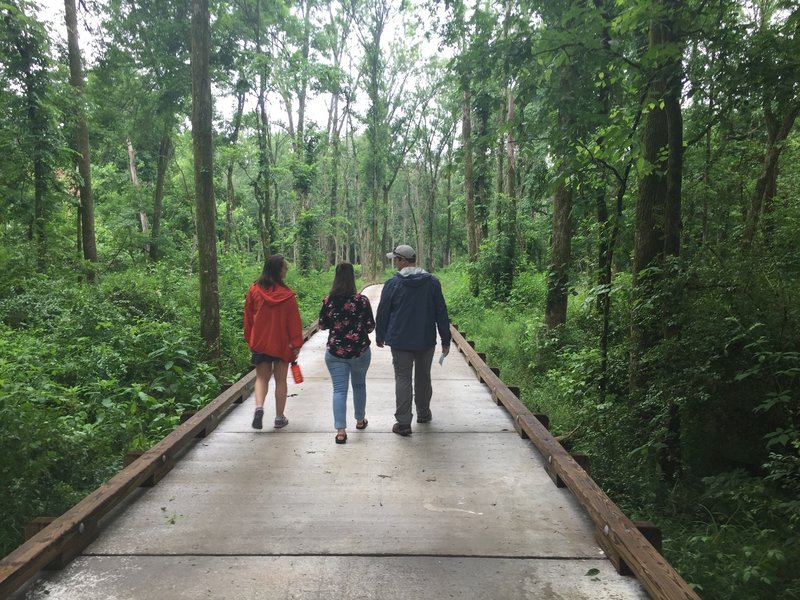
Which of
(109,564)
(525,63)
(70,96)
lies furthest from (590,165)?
(70,96)

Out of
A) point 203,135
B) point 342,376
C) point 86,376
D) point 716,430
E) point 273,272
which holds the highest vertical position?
point 203,135

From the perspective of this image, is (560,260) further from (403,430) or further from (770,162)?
(403,430)

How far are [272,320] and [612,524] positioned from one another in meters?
3.93

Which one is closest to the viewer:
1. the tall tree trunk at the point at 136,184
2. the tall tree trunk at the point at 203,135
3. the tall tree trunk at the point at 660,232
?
the tall tree trunk at the point at 660,232

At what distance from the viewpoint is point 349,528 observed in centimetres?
374

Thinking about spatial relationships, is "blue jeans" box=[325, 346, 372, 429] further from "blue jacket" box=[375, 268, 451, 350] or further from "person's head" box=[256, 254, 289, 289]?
"person's head" box=[256, 254, 289, 289]

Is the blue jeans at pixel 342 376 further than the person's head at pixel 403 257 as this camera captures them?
No

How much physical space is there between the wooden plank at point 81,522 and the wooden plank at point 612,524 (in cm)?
326

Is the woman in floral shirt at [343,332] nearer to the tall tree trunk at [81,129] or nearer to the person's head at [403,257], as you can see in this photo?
the person's head at [403,257]

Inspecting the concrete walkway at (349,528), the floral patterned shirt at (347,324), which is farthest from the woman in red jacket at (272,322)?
the concrete walkway at (349,528)

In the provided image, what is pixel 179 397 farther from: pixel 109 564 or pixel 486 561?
pixel 486 561

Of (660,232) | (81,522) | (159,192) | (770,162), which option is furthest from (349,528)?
(159,192)

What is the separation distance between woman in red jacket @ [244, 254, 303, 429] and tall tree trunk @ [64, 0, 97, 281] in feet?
38.0

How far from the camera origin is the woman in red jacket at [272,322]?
591 cm
